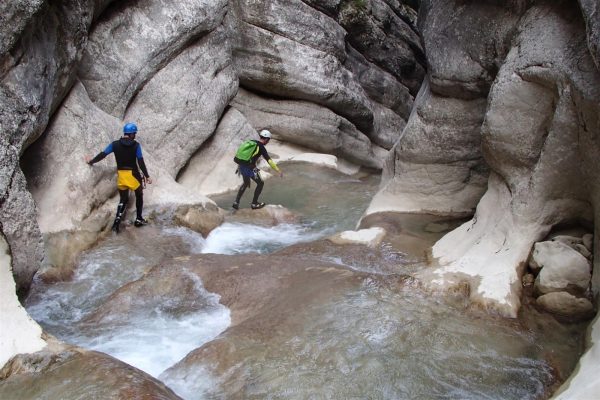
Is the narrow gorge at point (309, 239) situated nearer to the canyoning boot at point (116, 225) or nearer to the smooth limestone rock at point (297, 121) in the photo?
the canyoning boot at point (116, 225)

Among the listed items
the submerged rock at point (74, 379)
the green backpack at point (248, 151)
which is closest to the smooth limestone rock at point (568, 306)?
the submerged rock at point (74, 379)

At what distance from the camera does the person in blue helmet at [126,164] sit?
9570 mm

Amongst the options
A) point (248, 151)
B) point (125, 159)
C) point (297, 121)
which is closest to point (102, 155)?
point (125, 159)

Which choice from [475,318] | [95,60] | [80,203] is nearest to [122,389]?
[475,318]

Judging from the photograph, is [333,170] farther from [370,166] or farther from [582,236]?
[582,236]

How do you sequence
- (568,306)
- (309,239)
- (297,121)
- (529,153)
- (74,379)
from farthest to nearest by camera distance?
(297,121) < (309,239) < (529,153) < (568,306) < (74,379)

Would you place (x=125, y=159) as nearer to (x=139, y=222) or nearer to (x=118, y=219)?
(x=118, y=219)

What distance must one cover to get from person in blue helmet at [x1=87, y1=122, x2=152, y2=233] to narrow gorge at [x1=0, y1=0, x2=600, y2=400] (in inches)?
13.6

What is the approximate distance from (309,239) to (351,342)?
537 centimetres

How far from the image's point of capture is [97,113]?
35.6 feet

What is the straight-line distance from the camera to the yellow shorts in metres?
9.76

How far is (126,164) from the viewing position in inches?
385

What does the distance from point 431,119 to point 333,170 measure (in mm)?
7794

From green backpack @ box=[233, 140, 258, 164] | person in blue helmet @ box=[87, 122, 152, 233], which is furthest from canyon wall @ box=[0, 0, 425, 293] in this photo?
green backpack @ box=[233, 140, 258, 164]
